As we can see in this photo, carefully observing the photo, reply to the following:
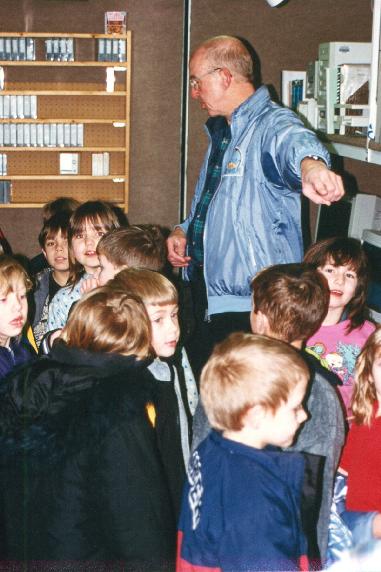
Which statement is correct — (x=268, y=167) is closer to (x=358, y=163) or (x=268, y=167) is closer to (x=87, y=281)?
(x=87, y=281)

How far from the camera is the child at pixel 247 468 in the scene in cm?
137

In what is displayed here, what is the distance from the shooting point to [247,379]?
4.96 feet

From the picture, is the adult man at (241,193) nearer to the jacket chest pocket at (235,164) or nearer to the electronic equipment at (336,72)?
the jacket chest pocket at (235,164)

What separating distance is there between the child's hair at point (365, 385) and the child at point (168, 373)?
52 centimetres

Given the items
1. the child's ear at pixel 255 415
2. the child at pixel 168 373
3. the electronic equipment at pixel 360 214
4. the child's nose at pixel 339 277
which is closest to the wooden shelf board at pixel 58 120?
the electronic equipment at pixel 360 214

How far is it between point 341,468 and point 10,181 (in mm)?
4034

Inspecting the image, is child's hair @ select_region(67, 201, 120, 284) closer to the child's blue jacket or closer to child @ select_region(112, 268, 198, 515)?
child @ select_region(112, 268, 198, 515)

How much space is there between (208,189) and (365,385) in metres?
1.03

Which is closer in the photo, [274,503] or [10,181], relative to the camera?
[274,503]

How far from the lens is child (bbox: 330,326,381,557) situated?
1.87 metres

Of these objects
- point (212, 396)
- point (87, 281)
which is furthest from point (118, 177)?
point (212, 396)

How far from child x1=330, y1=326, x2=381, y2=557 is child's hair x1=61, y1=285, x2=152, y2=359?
721mm

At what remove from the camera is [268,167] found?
2396 mm

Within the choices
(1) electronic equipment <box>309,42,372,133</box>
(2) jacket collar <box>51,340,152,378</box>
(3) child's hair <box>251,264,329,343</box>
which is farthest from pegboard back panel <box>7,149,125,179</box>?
(2) jacket collar <box>51,340,152,378</box>
